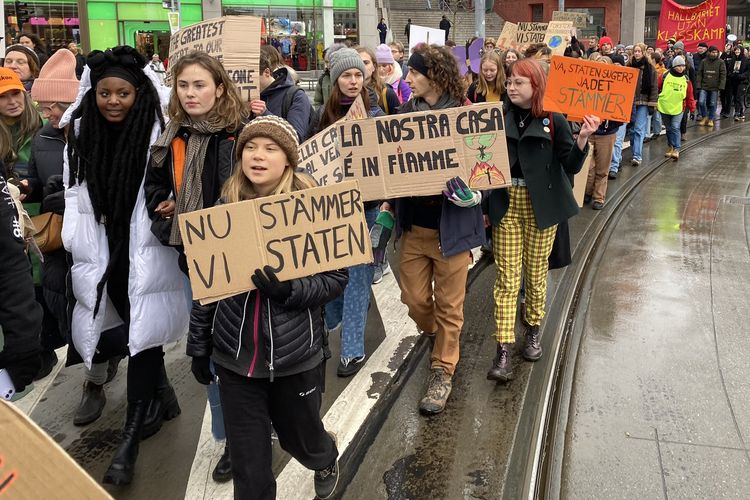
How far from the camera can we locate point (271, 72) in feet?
16.0

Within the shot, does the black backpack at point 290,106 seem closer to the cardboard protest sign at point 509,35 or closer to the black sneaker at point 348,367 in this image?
the black sneaker at point 348,367

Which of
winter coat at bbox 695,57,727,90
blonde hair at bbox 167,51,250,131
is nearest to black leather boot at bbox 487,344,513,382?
blonde hair at bbox 167,51,250,131

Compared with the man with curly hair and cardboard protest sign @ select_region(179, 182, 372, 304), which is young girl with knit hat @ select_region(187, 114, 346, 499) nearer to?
cardboard protest sign @ select_region(179, 182, 372, 304)

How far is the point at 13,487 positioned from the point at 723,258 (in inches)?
→ 269

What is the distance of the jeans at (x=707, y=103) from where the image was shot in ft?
55.7

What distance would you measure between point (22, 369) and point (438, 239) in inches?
90.0

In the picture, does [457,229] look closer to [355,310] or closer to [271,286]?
[355,310]

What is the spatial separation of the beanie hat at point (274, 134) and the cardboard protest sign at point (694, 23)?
55.3ft

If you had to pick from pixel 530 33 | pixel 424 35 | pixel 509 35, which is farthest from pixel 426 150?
pixel 530 33

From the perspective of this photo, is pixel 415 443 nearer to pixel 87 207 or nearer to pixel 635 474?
pixel 635 474

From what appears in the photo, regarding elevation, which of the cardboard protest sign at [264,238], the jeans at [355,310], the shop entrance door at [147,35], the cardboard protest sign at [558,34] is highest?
the shop entrance door at [147,35]

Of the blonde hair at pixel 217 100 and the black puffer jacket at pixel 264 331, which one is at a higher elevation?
the blonde hair at pixel 217 100

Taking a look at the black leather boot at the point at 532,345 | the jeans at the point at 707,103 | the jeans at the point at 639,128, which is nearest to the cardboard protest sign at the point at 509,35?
the jeans at the point at 639,128

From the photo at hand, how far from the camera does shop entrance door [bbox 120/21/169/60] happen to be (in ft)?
84.2
